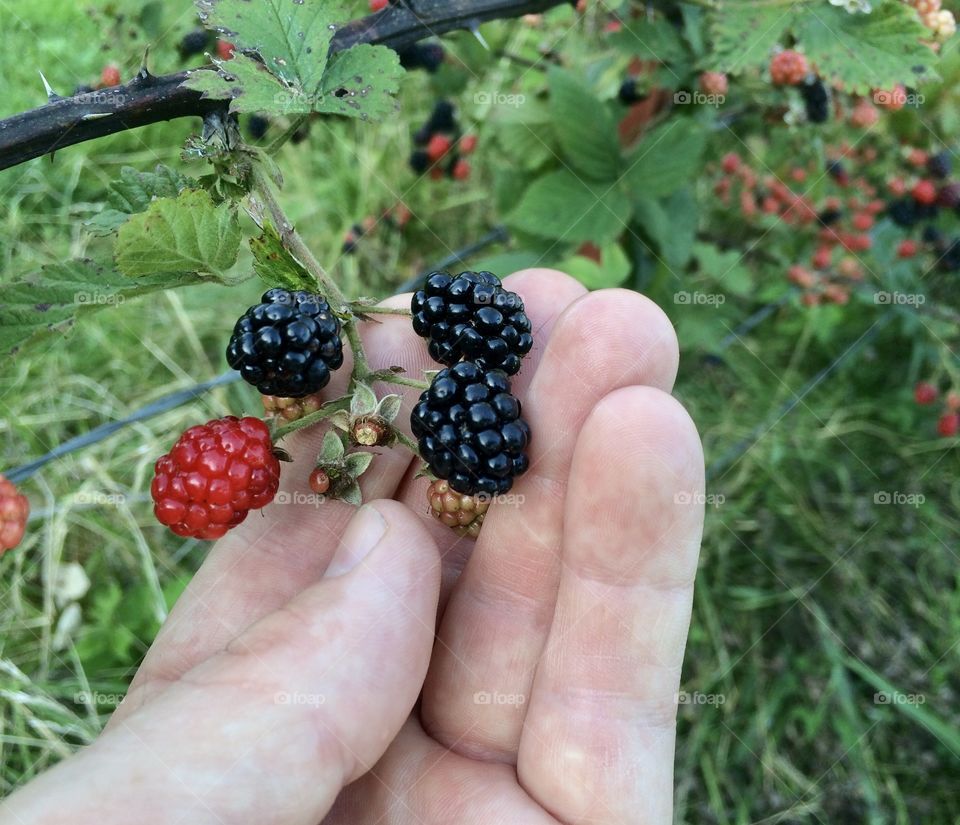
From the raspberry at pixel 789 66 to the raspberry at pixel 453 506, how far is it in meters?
1.46

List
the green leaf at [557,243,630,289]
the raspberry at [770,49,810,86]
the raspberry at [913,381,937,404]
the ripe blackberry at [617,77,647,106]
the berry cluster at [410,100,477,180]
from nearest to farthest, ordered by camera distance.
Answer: the raspberry at [770,49,810,86] < the green leaf at [557,243,630,289] < the ripe blackberry at [617,77,647,106] < the berry cluster at [410,100,477,180] < the raspberry at [913,381,937,404]

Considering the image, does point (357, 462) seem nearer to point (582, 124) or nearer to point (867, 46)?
point (582, 124)

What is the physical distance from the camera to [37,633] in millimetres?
2826

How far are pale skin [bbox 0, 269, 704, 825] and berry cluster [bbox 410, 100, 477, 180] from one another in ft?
4.00

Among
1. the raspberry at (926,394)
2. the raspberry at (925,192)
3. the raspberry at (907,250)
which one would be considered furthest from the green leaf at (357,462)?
the raspberry at (926,394)

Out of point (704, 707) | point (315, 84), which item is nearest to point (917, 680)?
→ point (704, 707)

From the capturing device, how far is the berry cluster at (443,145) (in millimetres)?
2934

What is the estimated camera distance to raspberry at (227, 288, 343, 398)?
4.75ft

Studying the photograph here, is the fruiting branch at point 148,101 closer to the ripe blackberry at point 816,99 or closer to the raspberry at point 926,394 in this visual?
the ripe blackberry at point 816,99

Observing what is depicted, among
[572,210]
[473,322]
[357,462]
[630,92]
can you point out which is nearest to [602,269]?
[572,210]

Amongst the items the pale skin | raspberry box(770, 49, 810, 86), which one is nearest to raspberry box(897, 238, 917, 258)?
raspberry box(770, 49, 810, 86)

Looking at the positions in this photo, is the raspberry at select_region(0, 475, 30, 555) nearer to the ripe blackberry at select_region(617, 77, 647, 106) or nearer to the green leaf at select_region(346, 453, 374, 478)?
the green leaf at select_region(346, 453, 374, 478)

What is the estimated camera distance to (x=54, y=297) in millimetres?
1523

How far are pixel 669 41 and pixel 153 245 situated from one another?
1.55m
